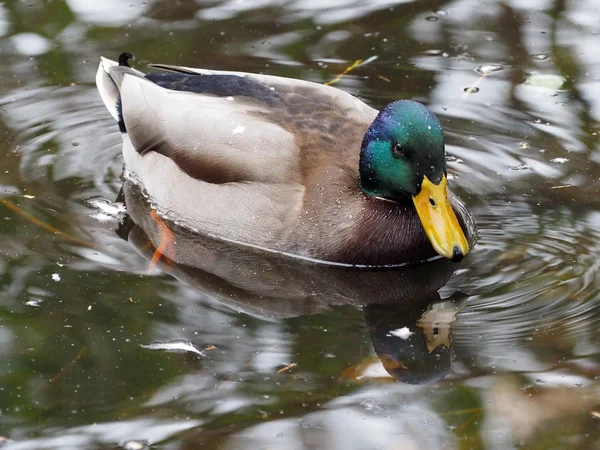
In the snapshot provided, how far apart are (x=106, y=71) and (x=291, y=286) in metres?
2.57

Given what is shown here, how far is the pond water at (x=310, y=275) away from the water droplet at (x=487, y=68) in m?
0.04

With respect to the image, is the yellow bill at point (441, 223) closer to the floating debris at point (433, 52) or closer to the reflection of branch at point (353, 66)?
the reflection of branch at point (353, 66)

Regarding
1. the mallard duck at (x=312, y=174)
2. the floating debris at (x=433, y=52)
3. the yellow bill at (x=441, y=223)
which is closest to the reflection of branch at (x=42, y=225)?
the mallard duck at (x=312, y=174)

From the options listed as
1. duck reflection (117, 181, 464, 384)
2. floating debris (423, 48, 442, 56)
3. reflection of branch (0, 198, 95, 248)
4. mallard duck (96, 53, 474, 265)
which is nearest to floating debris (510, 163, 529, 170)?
mallard duck (96, 53, 474, 265)

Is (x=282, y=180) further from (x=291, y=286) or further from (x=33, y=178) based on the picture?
(x=33, y=178)

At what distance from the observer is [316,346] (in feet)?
19.0

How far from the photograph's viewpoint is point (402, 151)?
258 inches

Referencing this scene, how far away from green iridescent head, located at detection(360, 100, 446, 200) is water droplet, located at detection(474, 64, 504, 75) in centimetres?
233

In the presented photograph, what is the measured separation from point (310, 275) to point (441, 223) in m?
0.82

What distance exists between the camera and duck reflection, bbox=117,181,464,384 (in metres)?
5.81

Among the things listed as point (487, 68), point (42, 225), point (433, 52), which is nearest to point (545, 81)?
point (487, 68)

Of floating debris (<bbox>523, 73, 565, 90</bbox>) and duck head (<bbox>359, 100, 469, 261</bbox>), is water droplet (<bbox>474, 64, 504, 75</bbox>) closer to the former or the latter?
floating debris (<bbox>523, 73, 565, 90</bbox>)

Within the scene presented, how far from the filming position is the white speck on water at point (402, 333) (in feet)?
19.6

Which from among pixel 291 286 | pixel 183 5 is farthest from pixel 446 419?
pixel 183 5
